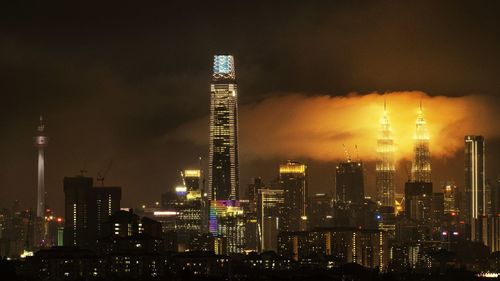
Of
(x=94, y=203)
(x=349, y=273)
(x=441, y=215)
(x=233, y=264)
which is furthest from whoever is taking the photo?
(x=441, y=215)

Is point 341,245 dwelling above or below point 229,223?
below

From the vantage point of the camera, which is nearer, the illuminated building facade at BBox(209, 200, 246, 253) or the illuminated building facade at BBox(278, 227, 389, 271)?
the illuminated building facade at BBox(278, 227, 389, 271)

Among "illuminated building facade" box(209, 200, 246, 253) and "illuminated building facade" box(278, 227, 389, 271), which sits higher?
"illuminated building facade" box(209, 200, 246, 253)

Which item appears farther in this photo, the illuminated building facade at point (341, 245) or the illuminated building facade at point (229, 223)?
the illuminated building facade at point (229, 223)

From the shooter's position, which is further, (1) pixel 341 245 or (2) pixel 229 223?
(2) pixel 229 223

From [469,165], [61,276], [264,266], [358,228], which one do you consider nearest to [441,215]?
[469,165]

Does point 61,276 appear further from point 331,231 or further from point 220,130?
point 220,130

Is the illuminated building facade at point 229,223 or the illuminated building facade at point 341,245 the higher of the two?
the illuminated building facade at point 229,223

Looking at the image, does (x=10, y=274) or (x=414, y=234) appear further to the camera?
(x=414, y=234)
